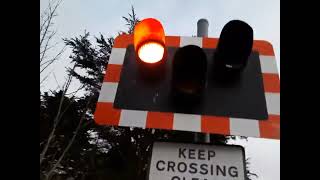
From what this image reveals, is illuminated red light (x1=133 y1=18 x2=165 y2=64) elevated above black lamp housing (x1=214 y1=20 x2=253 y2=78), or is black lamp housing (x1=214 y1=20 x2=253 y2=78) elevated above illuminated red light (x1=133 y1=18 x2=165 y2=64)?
black lamp housing (x1=214 y1=20 x2=253 y2=78)

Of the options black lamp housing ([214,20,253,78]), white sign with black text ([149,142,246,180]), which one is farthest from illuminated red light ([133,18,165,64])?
white sign with black text ([149,142,246,180])

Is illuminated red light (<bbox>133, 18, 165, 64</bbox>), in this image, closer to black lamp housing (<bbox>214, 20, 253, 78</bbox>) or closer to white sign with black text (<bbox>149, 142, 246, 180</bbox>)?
black lamp housing (<bbox>214, 20, 253, 78</bbox>)

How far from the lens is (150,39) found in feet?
6.64

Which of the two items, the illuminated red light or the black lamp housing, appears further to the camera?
the black lamp housing

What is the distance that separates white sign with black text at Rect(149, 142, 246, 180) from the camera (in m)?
2.07

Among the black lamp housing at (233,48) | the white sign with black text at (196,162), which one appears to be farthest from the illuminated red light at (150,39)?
the white sign with black text at (196,162)

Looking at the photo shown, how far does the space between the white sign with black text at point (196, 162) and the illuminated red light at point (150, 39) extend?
21.2 inches

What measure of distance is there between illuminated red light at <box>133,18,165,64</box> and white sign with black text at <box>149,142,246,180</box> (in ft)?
1.77
